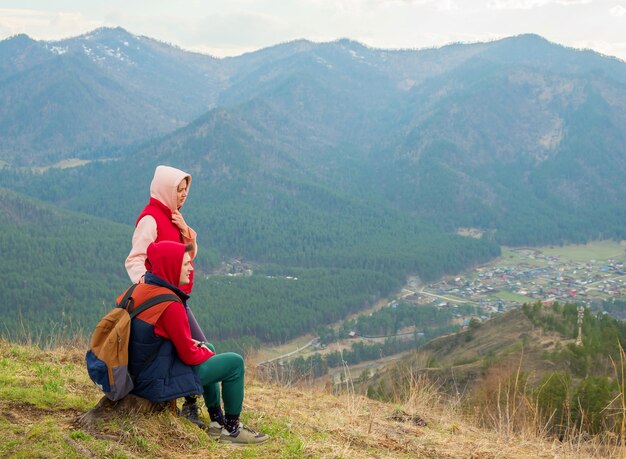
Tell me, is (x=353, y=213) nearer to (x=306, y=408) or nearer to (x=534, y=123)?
(x=534, y=123)

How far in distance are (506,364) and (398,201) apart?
120 metres

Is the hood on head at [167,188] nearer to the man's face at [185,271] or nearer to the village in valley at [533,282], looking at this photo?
the man's face at [185,271]

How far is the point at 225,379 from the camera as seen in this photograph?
6344 millimetres

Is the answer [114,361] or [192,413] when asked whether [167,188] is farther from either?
[192,413]

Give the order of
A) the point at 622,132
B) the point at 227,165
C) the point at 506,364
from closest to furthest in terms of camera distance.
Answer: the point at 506,364 → the point at 227,165 → the point at 622,132

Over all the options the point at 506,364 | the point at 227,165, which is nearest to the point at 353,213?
the point at 227,165

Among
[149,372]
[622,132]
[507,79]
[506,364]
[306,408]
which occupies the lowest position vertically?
[506,364]

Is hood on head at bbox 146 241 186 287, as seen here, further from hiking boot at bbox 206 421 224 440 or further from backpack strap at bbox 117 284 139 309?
hiking boot at bbox 206 421 224 440

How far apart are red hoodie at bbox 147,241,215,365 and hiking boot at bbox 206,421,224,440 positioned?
0.80 m

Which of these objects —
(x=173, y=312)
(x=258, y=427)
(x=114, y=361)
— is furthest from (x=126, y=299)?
(x=258, y=427)

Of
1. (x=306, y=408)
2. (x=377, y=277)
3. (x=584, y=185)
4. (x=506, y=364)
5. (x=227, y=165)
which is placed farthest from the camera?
(x=584, y=185)

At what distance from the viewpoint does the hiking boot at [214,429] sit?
643 cm

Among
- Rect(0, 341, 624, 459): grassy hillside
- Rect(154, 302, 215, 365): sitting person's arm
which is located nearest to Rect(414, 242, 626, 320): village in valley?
Rect(0, 341, 624, 459): grassy hillside

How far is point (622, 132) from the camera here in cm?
16925
